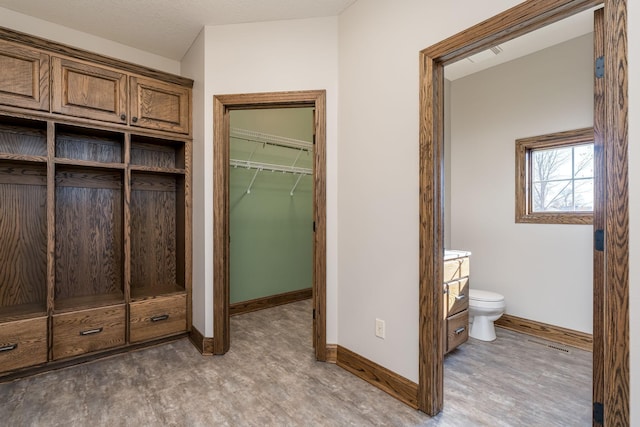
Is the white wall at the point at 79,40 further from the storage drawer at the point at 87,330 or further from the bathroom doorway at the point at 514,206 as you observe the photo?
the bathroom doorway at the point at 514,206

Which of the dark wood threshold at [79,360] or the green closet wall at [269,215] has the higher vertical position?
the green closet wall at [269,215]

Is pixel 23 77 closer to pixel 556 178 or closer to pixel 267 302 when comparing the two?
pixel 267 302

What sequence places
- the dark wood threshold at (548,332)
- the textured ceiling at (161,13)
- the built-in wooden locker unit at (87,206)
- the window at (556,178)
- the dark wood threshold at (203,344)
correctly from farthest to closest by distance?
the window at (556,178)
the dark wood threshold at (548,332)
the dark wood threshold at (203,344)
the textured ceiling at (161,13)
the built-in wooden locker unit at (87,206)

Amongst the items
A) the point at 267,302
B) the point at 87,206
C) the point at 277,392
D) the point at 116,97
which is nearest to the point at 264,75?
the point at 116,97

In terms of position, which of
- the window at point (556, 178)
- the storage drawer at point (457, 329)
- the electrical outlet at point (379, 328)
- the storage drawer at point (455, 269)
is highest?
the window at point (556, 178)

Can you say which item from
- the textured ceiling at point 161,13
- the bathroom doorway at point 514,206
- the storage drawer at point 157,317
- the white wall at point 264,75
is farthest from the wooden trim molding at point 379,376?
the textured ceiling at point 161,13

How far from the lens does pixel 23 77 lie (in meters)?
2.11

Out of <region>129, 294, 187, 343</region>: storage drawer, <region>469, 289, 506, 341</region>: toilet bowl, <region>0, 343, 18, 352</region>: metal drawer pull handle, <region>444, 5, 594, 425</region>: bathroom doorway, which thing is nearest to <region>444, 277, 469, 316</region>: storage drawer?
<region>469, 289, 506, 341</region>: toilet bowl

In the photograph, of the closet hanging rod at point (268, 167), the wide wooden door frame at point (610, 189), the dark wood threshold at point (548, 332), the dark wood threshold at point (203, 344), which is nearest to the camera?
the wide wooden door frame at point (610, 189)

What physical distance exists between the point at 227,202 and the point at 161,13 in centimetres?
150

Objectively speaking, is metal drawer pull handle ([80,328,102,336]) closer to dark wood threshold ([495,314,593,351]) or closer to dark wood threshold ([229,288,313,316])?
dark wood threshold ([229,288,313,316])

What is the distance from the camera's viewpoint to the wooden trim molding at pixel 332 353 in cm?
235

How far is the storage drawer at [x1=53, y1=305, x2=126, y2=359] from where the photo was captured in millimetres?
2211

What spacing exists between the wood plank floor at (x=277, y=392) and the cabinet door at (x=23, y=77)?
73.3 inches
